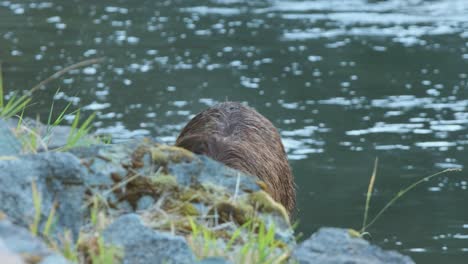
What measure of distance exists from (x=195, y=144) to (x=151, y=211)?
9.28 ft

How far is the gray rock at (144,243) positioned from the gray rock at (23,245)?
19.6 inches


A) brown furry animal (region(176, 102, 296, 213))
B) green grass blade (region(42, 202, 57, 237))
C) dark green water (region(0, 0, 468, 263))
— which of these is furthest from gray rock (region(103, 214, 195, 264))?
dark green water (region(0, 0, 468, 263))

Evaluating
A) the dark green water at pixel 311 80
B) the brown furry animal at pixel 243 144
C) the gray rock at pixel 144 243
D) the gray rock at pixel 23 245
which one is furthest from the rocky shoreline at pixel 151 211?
the dark green water at pixel 311 80

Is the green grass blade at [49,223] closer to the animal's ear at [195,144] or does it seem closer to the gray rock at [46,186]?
the gray rock at [46,186]

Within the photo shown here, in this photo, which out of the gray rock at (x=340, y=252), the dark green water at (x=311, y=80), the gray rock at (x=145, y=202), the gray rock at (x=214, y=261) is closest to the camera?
the gray rock at (x=214, y=261)

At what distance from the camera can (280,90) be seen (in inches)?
596

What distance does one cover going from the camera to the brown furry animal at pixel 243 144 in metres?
6.74

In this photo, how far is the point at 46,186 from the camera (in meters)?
3.88

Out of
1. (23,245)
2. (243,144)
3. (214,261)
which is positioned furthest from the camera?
(243,144)

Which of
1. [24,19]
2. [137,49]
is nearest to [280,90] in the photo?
[137,49]

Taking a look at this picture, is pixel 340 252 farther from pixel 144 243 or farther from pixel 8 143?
pixel 8 143

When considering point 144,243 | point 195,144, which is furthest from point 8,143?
point 195,144

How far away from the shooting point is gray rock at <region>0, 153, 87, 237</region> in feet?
12.3

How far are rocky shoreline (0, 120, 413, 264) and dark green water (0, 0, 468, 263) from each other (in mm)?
5563
